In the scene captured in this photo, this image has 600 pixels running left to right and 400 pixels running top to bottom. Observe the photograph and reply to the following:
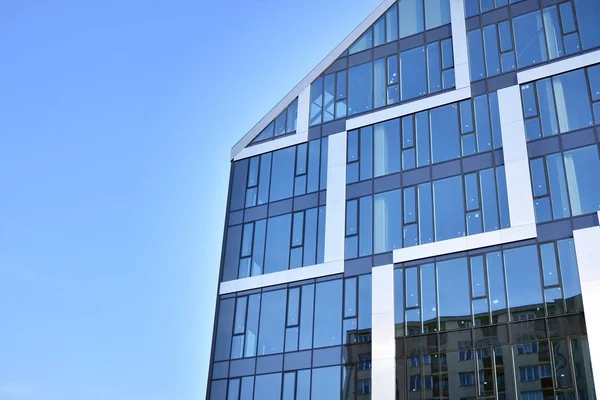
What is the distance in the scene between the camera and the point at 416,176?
1237 inches

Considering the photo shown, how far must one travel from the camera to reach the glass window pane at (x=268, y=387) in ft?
100

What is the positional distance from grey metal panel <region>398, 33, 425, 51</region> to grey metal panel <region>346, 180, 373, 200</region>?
6.82m

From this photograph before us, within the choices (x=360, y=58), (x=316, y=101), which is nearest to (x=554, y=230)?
(x=360, y=58)

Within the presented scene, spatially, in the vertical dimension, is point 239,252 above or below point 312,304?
above

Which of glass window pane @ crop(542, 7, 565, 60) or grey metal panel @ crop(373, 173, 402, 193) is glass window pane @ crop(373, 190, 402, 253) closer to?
grey metal panel @ crop(373, 173, 402, 193)

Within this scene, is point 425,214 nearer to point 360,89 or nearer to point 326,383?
point 326,383

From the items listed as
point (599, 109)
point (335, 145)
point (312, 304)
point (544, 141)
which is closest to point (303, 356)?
point (312, 304)

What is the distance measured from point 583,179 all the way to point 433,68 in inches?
357

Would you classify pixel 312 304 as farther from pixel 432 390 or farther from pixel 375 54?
pixel 375 54

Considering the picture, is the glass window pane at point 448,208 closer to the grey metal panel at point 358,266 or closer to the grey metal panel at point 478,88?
the grey metal panel at point 358,266

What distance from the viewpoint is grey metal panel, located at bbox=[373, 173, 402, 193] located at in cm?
3180

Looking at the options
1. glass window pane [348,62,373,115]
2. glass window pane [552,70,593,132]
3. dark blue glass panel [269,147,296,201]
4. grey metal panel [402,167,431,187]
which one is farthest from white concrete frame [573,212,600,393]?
dark blue glass panel [269,147,296,201]

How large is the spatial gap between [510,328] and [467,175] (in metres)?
6.67

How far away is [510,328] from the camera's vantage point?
26.3 metres
